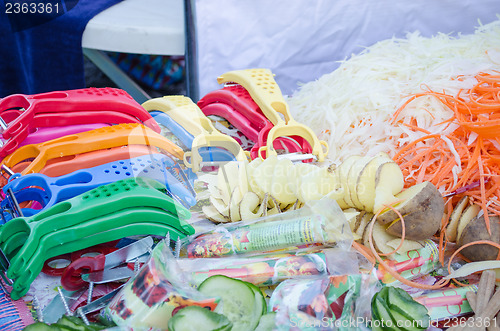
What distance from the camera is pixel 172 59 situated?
224 cm

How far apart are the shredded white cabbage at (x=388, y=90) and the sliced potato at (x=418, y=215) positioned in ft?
1.06

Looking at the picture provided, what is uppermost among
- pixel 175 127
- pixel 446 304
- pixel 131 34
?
pixel 131 34

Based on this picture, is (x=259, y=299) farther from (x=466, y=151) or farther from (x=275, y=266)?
(x=466, y=151)

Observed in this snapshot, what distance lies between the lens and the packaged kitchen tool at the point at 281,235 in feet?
A: 2.46

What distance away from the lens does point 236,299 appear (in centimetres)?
62

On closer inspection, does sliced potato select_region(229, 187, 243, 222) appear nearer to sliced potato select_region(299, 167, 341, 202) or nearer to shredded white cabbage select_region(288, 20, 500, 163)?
sliced potato select_region(299, 167, 341, 202)

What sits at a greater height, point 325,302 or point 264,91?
point 264,91

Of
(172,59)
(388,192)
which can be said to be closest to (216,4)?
(172,59)

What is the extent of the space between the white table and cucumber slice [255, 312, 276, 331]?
5.25 feet

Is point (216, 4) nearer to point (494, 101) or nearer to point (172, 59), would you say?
point (172, 59)

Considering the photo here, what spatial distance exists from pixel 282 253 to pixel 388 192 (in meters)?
Result: 0.24

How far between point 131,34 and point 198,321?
1678mm

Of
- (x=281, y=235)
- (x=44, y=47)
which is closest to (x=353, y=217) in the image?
(x=281, y=235)

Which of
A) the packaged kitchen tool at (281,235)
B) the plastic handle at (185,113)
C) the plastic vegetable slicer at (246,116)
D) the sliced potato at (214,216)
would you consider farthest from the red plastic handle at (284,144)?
the packaged kitchen tool at (281,235)
